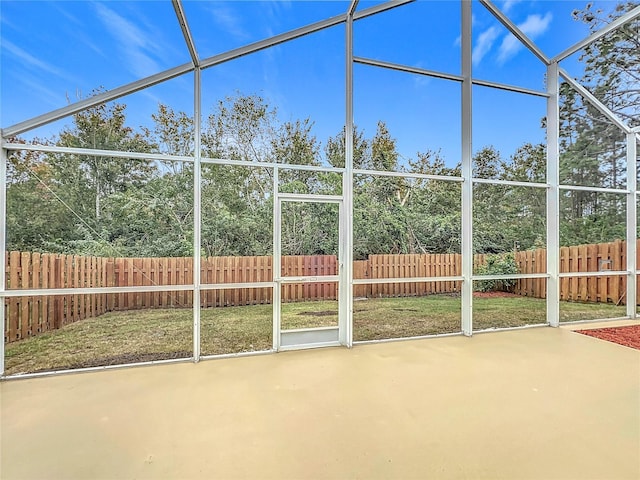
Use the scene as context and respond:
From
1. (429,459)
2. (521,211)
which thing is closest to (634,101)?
(521,211)

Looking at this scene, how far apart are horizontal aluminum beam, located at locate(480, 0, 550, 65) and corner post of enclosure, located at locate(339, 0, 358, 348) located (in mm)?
2133

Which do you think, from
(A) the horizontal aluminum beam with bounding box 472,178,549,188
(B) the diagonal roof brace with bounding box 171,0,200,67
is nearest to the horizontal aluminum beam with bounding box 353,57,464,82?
(A) the horizontal aluminum beam with bounding box 472,178,549,188

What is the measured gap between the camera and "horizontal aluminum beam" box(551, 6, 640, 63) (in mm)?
4331

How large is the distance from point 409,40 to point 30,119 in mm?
4574

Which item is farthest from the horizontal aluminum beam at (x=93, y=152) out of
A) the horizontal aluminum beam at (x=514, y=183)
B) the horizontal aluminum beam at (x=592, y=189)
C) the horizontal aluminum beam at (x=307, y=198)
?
the horizontal aluminum beam at (x=592, y=189)

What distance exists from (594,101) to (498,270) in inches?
122

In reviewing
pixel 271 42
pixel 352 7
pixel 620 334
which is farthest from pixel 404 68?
pixel 620 334

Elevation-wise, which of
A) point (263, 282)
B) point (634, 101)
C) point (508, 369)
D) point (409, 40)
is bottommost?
point (508, 369)

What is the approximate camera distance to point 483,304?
602cm

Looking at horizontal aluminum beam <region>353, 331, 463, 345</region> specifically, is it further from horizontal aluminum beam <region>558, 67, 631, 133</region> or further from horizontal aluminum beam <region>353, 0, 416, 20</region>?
horizontal aluminum beam <region>558, 67, 631, 133</region>

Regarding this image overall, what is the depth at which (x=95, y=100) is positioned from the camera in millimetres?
3338

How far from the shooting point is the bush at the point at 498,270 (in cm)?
570

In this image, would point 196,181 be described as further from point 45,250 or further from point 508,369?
point 508,369

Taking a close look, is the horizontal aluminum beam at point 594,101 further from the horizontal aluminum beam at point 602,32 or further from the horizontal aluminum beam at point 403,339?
the horizontal aluminum beam at point 403,339
